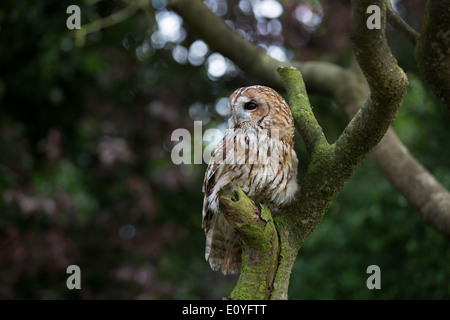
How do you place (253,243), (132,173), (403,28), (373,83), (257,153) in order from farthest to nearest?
1. (132,173)
2. (403,28)
3. (257,153)
4. (253,243)
5. (373,83)

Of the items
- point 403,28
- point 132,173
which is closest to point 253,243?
point 403,28

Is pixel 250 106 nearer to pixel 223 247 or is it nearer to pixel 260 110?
pixel 260 110

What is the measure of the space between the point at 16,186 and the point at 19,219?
1.18 ft

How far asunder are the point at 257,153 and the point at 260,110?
200 millimetres

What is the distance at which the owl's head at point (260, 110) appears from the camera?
2211mm

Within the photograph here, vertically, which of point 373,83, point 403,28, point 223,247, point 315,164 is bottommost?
point 223,247

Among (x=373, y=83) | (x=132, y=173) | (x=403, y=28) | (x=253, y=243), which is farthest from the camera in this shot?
(x=132, y=173)

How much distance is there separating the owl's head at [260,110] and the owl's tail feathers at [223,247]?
48cm

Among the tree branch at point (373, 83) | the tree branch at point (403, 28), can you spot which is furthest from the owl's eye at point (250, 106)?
the tree branch at point (403, 28)

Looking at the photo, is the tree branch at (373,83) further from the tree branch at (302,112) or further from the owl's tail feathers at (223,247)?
the owl's tail feathers at (223,247)

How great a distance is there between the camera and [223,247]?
244cm

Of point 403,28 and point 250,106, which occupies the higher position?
point 403,28

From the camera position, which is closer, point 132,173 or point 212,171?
point 212,171
